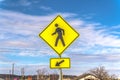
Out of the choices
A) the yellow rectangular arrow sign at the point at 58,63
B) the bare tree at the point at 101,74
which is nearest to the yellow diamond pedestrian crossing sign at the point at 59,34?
the yellow rectangular arrow sign at the point at 58,63

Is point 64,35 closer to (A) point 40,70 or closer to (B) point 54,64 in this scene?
(B) point 54,64

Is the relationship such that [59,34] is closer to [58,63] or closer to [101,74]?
[58,63]

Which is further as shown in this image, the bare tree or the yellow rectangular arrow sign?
the bare tree

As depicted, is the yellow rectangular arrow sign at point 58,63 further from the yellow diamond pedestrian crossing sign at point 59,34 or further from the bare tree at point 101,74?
the bare tree at point 101,74

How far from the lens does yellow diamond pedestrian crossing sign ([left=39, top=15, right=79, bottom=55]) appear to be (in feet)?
40.4

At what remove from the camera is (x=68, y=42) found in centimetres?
1234

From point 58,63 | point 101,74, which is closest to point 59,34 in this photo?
point 58,63

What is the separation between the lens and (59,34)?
1242 cm

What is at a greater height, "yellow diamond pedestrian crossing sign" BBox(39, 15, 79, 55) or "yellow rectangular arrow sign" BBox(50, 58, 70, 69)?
"yellow diamond pedestrian crossing sign" BBox(39, 15, 79, 55)

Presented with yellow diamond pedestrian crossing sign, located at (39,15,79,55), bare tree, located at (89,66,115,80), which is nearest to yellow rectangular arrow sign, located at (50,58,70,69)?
yellow diamond pedestrian crossing sign, located at (39,15,79,55)

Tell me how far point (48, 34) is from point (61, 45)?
0.54 m

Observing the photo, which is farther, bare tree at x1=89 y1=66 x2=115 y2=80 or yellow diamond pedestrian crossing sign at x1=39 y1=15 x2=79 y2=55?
bare tree at x1=89 y1=66 x2=115 y2=80

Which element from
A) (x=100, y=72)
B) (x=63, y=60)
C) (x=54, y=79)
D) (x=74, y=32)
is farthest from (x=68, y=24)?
(x=54, y=79)

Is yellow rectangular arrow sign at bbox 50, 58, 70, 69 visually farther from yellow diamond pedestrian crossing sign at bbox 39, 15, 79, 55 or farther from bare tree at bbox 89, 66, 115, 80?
bare tree at bbox 89, 66, 115, 80
